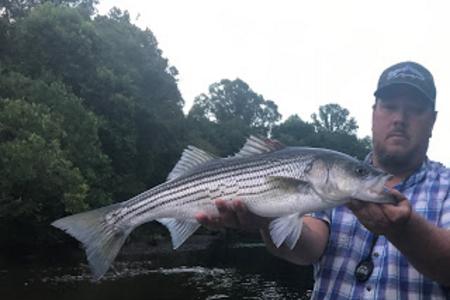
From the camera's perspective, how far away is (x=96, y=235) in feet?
18.0

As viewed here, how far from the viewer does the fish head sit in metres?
4.36

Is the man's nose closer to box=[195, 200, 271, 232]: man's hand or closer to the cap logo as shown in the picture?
the cap logo

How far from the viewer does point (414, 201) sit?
4.66 metres

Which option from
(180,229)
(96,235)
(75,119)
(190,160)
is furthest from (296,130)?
(96,235)

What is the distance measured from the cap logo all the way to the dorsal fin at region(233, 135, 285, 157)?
1241 mm

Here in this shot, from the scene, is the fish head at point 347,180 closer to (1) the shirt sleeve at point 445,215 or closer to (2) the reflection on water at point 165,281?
(1) the shirt sleeve at point 445,215

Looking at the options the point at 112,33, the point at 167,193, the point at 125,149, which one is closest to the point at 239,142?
the point at 112,33

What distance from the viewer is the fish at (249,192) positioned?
4.71 meters

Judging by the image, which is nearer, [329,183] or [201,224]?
[329,183]

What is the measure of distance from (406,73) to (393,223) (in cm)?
170

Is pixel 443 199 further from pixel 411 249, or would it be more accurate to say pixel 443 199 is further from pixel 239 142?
pixel 239 142

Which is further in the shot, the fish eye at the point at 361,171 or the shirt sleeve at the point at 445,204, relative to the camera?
the fish eye at the point at 361,171

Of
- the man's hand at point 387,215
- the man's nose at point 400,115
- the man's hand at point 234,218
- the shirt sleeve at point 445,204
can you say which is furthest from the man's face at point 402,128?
the man's hand at point 234,218

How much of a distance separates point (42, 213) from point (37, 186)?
766 cm
